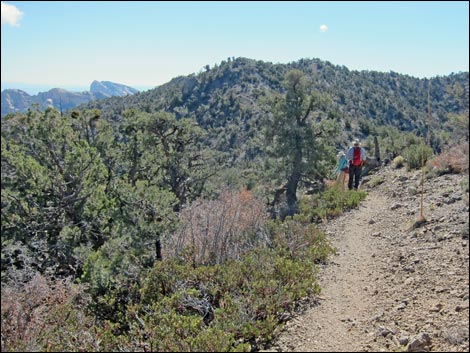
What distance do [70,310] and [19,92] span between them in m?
98.6

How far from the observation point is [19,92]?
90.8 meters

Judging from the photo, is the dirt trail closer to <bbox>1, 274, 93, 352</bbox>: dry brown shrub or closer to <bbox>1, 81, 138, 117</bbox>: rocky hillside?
<bbox>1, 274, 93, 352</bbox>: dry brown shrub

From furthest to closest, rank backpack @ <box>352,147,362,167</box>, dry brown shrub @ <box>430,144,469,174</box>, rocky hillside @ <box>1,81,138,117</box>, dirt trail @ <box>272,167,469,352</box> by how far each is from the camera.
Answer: rocky hillside @ <box>1,81,138,117</box>
backpack @ <box>352,147,362,167</box>
dry brown shrub @ <box>430,144,469,174</box>
dirt trail @ <box>272,167,469,352</box>

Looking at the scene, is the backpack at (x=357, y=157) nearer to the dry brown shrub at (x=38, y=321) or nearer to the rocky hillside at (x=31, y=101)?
the dry brown shrub at (x=38, y=321)

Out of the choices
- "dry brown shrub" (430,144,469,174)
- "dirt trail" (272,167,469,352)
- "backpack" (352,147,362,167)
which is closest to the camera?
"dirt trail" (272,167,469,352)

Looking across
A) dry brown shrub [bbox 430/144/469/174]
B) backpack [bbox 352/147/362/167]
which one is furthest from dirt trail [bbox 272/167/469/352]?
backpack [bbox 352/147/362/167]

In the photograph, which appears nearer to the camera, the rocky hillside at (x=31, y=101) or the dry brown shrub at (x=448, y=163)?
the dry brown shrub at (x=448, y=163)

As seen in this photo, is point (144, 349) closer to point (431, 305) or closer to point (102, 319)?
point (102, 319)

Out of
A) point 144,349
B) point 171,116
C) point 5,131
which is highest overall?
point 171,116

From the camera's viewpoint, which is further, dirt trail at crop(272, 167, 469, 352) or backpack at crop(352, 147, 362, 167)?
backpack at crop(352, 147, 362, 167)

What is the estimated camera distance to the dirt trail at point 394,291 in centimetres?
466

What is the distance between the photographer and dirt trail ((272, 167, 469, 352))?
4.66 metres

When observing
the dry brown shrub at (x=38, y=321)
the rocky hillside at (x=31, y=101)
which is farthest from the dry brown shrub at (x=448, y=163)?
the rocky hillside at (x=31, y=101)

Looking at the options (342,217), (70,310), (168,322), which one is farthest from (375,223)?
(70,310)
